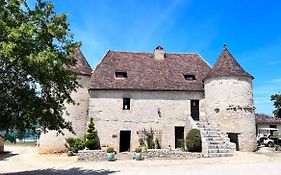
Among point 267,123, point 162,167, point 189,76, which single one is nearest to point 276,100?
point 267,123

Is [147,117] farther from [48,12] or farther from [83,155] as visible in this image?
[48,12]

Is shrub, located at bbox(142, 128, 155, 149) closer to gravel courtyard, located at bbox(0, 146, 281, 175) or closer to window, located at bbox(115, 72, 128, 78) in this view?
window, located at bbox(115, 72, 128, 78)

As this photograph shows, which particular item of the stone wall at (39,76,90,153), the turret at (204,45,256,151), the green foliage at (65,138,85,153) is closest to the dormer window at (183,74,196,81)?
the turret at (204,45,256,151)

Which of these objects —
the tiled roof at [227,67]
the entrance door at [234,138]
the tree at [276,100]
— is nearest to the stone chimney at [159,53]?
the tiled roof at [227,67]

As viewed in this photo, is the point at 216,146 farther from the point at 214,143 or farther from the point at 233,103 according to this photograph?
the point at 233,103

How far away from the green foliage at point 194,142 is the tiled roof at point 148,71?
543 cm

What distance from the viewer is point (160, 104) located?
23656 millimetres

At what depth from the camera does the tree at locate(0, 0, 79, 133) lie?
1062 centimetres

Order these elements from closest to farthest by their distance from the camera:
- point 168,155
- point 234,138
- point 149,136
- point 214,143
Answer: point 168,155, point 214,143, point 234,138, point 149,136

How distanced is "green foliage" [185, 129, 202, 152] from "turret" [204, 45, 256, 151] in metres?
3.48

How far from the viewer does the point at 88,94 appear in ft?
78.3

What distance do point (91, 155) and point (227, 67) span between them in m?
13.6

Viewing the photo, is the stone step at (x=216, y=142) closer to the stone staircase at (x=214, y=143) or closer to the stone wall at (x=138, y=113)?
the stone staircase at (x=214, y=143)

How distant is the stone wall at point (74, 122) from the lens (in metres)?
22.4
